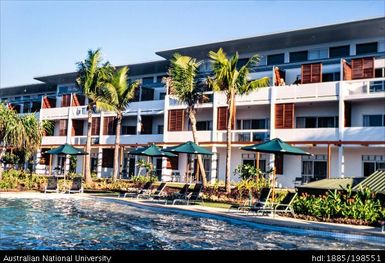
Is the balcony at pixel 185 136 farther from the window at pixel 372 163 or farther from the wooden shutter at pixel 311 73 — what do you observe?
the window at pixel 372 163

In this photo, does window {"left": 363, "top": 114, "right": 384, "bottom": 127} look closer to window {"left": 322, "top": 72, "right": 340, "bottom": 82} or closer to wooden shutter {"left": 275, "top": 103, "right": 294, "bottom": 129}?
window {"left": 322, "top": 72, "right": 340, "bottom": 82}

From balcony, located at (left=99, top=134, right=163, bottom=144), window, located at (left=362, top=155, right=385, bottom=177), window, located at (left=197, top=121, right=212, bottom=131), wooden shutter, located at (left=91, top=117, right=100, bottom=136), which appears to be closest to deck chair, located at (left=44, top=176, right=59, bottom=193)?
balcony, located at (left=99, top=134, right=163, bottom=144)

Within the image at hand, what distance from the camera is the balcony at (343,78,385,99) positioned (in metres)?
28.4

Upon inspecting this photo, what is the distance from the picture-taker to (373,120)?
2959 cm

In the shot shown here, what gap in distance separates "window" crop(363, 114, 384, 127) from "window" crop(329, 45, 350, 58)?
22.4 feet

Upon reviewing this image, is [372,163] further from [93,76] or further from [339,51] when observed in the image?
[93,76]

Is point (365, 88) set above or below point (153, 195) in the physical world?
above

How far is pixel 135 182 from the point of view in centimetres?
3112

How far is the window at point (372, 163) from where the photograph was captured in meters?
28.9

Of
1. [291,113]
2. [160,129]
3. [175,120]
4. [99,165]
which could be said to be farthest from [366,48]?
[99,165]

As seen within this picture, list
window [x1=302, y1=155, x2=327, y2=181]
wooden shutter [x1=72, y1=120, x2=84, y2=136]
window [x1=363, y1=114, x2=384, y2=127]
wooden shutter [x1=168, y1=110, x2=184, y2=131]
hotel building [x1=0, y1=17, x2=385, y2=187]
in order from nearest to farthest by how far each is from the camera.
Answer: window [x1=363, y1=114, x2=384, y2=127] → hotel building [x1=0, y1=17, x2=385, y2=187] → window [x1=302, y1=155, x2=327, y2=181] → wooden shutter [x1=168, y1=110, x2=184, y2=131] → wooden shutter [x1=72, y1=120, x2=84, y2=136]

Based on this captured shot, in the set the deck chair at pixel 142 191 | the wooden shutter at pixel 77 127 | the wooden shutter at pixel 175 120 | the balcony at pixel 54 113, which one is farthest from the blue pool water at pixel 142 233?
the balcony at pixel 54 113

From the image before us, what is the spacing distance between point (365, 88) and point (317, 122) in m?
4.27

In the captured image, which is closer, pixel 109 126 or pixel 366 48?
pixel 366 48
